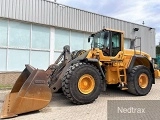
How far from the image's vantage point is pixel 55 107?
724 centimetres

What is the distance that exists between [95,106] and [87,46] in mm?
8281

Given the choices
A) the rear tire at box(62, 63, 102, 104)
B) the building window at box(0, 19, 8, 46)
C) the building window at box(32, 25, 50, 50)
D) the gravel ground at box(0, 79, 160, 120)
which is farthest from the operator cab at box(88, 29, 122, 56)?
the building window at box(0, 19, 8, 46)

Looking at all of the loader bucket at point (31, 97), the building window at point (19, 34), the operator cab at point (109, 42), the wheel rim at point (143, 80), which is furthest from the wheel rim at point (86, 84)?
the building window at point (19, 34)

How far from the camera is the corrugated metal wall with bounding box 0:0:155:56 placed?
1191 centimetres

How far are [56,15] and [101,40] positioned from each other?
5101 mm

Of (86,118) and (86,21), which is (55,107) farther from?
(86,21)

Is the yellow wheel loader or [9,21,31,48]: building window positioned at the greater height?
[9,21,31,48]: building window

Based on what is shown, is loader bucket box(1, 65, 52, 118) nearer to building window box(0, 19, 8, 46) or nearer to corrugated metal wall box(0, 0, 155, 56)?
building window box(0, 19, 8, 46)

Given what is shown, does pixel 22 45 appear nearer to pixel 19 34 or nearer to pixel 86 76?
pixel 19 34

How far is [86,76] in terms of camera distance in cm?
778

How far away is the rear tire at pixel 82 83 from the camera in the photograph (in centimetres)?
729

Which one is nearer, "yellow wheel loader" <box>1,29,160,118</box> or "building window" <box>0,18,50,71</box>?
"yellow wheel loader" <box>1,29,160,118</box>

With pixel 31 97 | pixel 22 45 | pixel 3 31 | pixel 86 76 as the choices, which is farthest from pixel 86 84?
pixel 3 31

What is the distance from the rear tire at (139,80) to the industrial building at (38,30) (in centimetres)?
588
